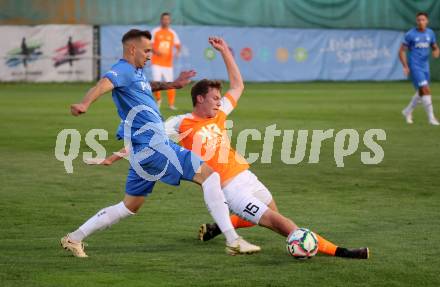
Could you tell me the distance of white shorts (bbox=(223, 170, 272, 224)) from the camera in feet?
28.2

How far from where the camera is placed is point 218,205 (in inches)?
330

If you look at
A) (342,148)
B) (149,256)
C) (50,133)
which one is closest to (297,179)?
(342,148)

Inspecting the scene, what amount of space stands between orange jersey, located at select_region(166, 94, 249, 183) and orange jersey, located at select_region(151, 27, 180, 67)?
1967 cm

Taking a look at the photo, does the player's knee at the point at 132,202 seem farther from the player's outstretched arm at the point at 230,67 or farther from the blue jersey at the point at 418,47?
the blue jersey at the point at 418,47

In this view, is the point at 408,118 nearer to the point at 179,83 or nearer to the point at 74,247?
the point at 179,83

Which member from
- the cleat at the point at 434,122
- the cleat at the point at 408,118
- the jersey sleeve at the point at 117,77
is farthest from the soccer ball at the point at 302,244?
the cleat at the point at 408,118

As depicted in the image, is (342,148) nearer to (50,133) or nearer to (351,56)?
(50,133)

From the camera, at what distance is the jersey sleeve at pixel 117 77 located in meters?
8.38

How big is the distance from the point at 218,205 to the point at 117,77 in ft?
4.42

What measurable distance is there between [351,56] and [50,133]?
2472cm

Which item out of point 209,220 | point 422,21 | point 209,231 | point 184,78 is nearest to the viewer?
point 184,78

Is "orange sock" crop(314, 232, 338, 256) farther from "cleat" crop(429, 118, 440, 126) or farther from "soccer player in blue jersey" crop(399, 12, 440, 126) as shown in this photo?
"soccer player in blue jersey" crop(399, 12, 440, 126)

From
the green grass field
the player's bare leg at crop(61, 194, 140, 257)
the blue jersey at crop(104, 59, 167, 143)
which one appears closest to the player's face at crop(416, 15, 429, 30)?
the green grass field

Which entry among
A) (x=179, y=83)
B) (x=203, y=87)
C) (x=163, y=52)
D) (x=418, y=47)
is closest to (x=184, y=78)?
(x=179, y=83)
